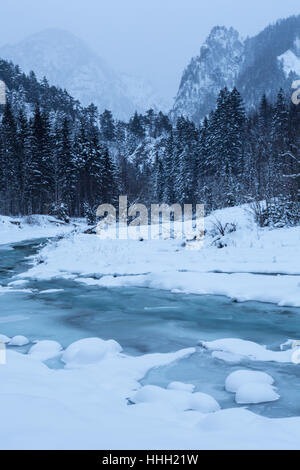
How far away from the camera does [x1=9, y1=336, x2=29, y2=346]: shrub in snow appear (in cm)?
454

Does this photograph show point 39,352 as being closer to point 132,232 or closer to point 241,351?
point 241,351

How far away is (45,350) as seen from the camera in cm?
418

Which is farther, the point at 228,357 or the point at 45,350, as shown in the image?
the point at 45,350

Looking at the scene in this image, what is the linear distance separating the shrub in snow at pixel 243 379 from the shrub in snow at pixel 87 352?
1495mm

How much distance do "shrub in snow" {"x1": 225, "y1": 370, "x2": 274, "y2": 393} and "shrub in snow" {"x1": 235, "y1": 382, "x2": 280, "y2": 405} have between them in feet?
0.45

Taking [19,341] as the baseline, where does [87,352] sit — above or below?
above

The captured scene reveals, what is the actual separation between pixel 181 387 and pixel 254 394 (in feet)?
2.19

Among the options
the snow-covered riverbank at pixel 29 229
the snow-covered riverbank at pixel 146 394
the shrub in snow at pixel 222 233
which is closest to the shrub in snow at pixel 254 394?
the snow-covered riverbank at pixel 146 394

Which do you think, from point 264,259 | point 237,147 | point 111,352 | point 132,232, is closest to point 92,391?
point 111,352

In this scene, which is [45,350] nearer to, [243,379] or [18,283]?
[243,379]

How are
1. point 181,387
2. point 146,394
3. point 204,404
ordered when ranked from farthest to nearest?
point 181,387 → point 146,394 → point 204,404

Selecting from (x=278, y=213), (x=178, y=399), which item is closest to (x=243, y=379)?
(x=178, y=399)

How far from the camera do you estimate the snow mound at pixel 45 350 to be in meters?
3.99
